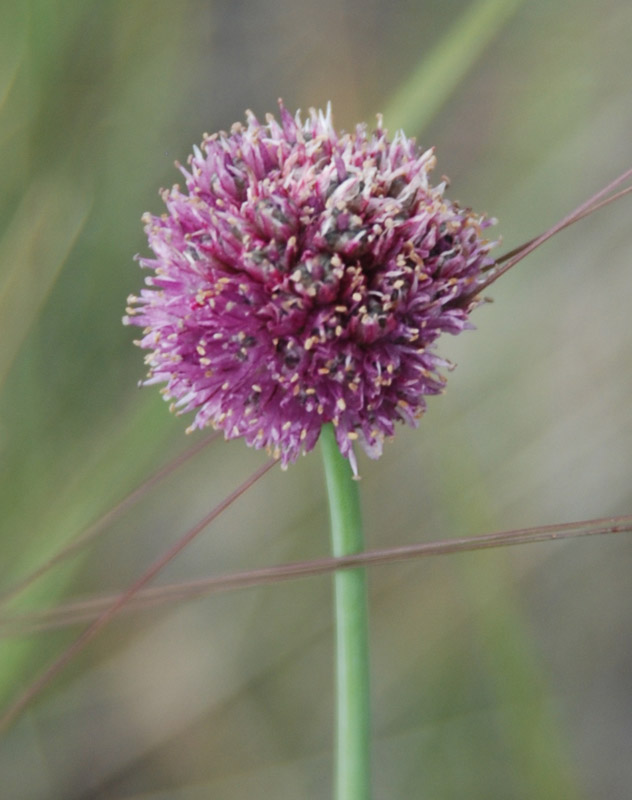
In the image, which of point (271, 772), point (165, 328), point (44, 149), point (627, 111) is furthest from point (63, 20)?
point (271, 772)

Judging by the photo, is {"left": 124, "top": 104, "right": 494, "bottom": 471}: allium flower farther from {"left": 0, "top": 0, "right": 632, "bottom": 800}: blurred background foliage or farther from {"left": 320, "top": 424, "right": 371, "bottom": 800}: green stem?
{"left": 0, "top": 0, "right": 632, "bottom": 800}: blurred background foliage

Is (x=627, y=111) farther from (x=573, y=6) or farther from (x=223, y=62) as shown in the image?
(x=223, y=62)

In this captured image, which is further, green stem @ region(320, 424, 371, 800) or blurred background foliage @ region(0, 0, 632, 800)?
blurred background foliage @ region(0, 0, 632, 800)

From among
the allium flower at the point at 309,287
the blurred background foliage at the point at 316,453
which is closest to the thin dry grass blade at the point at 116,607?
the allium flower at the point at 309,287

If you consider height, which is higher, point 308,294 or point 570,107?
point 570,107

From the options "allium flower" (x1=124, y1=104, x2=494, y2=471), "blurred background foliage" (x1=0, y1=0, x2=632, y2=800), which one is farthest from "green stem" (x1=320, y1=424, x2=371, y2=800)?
"blurred background foliage" (x1=0, y1=0, x2=632, y2=800)

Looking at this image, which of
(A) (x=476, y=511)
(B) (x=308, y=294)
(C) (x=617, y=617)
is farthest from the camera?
(C) (x=617, y=617)

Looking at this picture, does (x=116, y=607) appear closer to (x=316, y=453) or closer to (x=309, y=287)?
(x=309, y=287)
